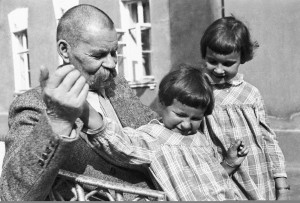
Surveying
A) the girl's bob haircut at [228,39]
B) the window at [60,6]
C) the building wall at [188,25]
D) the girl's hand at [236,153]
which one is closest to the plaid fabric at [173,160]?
the girl's hand at [236,153]

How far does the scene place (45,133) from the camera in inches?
85.7

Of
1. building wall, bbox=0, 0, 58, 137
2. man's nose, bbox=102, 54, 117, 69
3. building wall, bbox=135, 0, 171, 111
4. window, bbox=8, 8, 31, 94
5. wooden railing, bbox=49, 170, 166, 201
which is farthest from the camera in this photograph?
window, bbox=8, 8, 31, 94

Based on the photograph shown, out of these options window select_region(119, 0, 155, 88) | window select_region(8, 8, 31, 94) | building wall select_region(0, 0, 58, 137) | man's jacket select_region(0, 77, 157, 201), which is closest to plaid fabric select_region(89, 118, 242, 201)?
man's jacket select_region(0, 77, 157, 201)

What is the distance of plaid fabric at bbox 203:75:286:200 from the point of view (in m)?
3.08

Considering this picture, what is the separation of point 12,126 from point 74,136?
0.44m

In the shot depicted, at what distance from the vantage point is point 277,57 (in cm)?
823

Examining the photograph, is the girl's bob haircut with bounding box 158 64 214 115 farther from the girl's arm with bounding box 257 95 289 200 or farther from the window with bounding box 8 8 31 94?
the window with bounding box 8 8 31 94

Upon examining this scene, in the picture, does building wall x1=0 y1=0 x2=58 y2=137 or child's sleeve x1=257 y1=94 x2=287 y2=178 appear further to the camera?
building wall x1=0 y1=0 x2=58 y2=137

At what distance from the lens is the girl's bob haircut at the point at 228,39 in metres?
3.10

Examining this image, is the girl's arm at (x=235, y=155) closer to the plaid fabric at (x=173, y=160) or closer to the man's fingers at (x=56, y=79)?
the plaid fabric at (x=173, y=160)

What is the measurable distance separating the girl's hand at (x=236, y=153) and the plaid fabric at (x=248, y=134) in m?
0.11

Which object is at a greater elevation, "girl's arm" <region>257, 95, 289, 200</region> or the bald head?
the bald head

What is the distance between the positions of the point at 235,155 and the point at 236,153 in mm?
11

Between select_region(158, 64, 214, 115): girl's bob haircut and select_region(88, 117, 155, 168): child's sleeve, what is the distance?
0.71 feet
